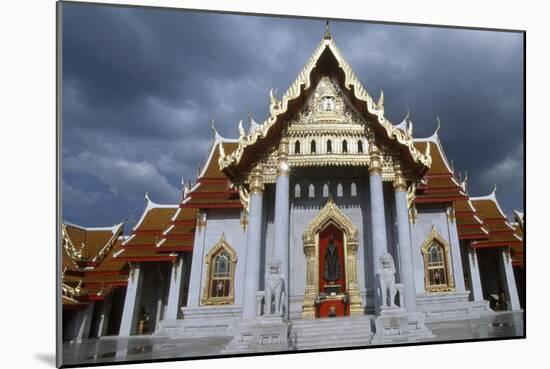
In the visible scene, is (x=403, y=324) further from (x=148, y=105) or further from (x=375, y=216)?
(x=148, y=105)

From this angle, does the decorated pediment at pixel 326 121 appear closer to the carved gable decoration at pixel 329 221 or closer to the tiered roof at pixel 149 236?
the carved gable decoration at pixel 329 221

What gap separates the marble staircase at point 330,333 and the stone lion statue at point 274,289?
39 centimetres

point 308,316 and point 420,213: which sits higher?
point 420,213

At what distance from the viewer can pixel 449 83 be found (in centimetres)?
559

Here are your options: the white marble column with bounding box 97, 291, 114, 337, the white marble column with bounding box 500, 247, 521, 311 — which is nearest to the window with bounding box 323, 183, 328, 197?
the white marble column with bounding box 500, 247, 521, 311

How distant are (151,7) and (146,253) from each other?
2.92m

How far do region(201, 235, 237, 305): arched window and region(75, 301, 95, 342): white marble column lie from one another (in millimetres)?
Answer: 1275

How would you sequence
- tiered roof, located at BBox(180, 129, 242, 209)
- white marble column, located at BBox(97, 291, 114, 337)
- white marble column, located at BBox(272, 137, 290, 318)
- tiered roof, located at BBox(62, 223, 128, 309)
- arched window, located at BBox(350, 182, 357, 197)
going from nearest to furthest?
tiered roof, located at BBox(62, 223, 128, 309)
white marble column, located at BBox(97, 291, 114, 337)
white marble column, located at BBox(272, 137, 290, 318)
tiered roof, located at BBox(180, 129, 242, 209)
arched window, located at BBox(350, 182, 357, 197)

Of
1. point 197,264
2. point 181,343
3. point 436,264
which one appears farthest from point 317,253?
point 181,343

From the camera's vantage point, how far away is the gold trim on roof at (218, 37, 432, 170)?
17.2 feet

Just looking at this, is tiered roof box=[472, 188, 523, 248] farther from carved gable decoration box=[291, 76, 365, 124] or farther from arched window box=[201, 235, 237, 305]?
arched window box=[201, 235, 237, 305]

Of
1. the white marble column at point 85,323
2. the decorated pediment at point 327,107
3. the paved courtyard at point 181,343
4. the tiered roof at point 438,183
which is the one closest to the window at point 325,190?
the decorated pediment at point 327,107

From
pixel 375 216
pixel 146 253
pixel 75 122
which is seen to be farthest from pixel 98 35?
pixel 375 216

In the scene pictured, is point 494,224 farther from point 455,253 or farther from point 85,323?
point 85,323
